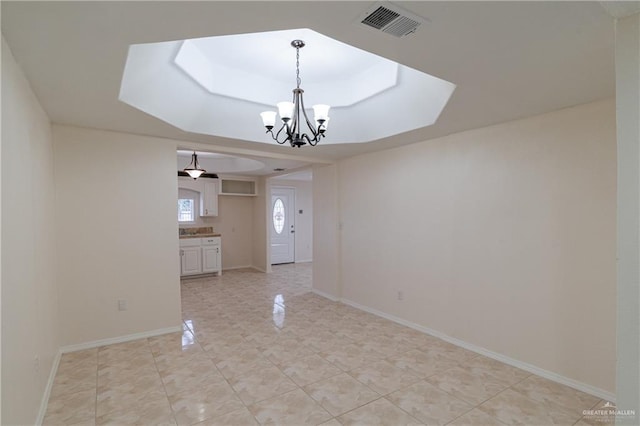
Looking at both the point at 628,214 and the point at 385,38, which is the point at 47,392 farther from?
the point at 628,214

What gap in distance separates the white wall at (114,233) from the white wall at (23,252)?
0.51 metres

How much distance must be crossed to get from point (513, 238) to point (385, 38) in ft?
7.62

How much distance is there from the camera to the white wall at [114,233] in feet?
10.7

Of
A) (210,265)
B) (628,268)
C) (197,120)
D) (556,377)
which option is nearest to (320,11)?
(628,268)

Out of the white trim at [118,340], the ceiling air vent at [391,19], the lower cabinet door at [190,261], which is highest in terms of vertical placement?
the ceiling air vent at [391,19]

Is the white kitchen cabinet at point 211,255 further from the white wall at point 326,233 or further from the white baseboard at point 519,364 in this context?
the white baseboard at point 519,364

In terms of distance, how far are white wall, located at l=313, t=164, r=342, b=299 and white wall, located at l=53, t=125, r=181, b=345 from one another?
2360 mm

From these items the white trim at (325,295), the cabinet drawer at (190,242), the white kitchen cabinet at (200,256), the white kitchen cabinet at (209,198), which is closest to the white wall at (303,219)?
the white kitchen cabinet at (209,198)

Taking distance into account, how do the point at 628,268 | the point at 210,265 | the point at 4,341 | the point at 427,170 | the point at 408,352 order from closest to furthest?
the point at 628,268 < the point at 4,341 < the point at 408,352 < the point at 427,170 < the point at 210,265

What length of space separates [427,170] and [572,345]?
2136 mm

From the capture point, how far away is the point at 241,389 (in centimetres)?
256

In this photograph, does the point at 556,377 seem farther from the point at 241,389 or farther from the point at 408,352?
the point at 241,389

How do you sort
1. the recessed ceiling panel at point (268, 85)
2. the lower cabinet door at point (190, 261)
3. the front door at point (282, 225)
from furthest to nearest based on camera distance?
1. the front door at point (282, 225)
2. the lower cabinet door at point (190, 261)
3. the recessed ceiling panel at point (268, 85)

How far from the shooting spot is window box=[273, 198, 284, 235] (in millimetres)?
8367
